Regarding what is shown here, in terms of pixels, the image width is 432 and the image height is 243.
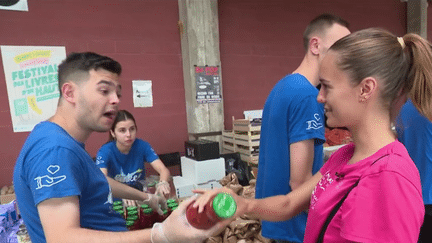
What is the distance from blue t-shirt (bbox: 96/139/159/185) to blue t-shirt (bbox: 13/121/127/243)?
162 centimetres

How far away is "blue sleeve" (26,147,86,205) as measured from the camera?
92 centimetres

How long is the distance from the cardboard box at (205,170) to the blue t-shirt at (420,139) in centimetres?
189

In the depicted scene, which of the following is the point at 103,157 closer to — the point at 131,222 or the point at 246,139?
the point at 131,222

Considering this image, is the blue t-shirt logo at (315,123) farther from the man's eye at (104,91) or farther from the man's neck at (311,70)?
the man's eye at (104,91)

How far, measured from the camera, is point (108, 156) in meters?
2.79

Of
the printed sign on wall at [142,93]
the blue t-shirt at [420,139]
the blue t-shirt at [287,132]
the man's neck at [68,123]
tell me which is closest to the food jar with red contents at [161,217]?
the blue t-shirt at [287,132]

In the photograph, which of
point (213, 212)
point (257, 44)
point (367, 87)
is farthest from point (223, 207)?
point (257, 44)

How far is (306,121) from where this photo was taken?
3.99 ft

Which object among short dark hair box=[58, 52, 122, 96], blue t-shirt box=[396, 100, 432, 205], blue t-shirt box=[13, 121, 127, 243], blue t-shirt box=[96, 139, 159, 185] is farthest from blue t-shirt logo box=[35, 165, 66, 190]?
blue t-shirt box=[96, 139, 159, 185]

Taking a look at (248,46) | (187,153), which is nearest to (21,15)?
(187,153)

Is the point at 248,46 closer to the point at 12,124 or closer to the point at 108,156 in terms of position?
the point at 108,156

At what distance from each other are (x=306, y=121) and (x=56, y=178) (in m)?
0.97

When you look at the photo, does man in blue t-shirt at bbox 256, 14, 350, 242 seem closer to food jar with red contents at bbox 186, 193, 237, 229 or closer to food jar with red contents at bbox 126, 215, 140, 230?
food jar with red contents at bbox 186, 193, 237, 229

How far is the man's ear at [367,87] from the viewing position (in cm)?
79
